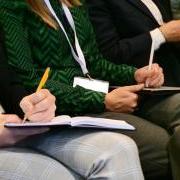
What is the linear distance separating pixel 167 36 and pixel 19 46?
27.0 inches

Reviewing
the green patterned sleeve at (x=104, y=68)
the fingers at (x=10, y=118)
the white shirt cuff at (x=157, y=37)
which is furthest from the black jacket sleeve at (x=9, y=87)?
the white shirt cuff at (x=157, y=37)

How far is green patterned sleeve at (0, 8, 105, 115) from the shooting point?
1.56 m

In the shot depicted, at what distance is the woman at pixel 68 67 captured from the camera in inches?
60.5

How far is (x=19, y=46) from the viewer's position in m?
1.57

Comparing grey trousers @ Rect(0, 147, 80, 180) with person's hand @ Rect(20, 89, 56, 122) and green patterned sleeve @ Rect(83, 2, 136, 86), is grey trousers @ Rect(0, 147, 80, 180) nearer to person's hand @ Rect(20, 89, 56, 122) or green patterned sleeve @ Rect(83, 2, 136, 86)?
person's hand @ Rect(20, 89, 56, 122)

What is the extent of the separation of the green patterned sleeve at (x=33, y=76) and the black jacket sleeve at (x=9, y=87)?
0.07ft

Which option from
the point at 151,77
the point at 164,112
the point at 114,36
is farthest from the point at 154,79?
the point at 114,36

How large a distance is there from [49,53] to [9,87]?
0.69 feet

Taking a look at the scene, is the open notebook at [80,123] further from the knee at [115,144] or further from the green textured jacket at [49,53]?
the green textured jacket at [49,53]

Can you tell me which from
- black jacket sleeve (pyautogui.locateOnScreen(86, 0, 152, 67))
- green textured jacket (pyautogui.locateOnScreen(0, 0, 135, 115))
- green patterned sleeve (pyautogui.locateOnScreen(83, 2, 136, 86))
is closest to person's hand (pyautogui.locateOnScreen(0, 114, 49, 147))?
green textured jacket (pyautogui.locateOnScreen(0, 0, 135, 115))

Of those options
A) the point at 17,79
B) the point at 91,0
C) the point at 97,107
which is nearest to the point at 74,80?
the point at 97,107

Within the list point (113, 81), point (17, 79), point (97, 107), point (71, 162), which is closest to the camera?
point (71, 162)

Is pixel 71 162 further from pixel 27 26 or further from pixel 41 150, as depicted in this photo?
pixel 27 26

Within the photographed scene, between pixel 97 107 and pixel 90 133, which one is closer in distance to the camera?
pixel 90 133
